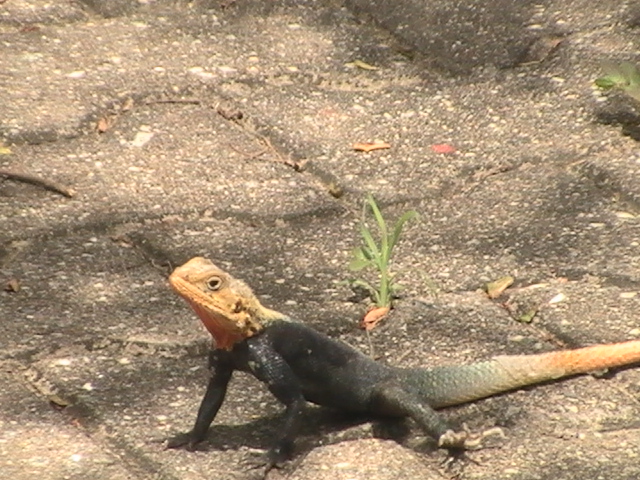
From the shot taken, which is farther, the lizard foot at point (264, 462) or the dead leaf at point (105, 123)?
the dead leaf at point (105, 123)

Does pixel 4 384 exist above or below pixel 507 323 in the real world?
below

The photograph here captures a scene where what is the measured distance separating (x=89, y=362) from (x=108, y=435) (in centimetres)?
33

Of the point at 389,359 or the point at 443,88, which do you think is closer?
the point at 389,359

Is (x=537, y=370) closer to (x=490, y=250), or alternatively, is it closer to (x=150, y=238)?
(x=490, y=250)

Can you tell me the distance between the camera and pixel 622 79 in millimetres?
4629

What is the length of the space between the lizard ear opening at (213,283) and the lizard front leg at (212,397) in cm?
17

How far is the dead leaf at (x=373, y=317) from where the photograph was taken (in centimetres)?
339

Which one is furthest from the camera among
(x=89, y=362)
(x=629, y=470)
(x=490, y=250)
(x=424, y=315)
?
(x=490, y=250)

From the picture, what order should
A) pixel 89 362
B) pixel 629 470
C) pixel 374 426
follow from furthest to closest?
pixel 89 362 < pixel 374 426 < pixel 629 470

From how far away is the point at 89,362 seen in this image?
3.21 metres

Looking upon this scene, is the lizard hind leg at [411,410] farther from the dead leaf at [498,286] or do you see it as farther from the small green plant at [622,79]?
the small green plant at [622,79]

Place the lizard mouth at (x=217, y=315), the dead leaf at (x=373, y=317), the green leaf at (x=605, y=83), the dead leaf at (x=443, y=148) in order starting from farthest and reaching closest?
1. the green leaf at (x=605, y=83)
2. the dead leaf at (x=443, y=148)
3. the dead leaf at (x=373, y=317)
4. the lizard mouth at (x=217, y=315)

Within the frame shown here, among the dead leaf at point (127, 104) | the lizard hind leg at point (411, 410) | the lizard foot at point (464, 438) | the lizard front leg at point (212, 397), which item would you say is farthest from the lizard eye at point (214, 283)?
the dead leaf at point (127, 104)

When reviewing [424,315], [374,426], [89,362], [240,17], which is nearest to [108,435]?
[89,362]
